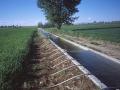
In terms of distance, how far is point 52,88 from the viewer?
7.72 meters

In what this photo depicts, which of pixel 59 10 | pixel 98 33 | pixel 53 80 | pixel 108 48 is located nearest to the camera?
pixel 53 80

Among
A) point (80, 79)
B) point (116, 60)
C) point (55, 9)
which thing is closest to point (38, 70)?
point (80, 79)

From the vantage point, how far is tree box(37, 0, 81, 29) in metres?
57.8

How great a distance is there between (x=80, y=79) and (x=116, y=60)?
4.71 metres

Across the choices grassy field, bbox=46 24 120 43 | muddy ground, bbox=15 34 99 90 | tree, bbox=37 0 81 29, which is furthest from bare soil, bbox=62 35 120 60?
tree, bbox=37 0 81 29

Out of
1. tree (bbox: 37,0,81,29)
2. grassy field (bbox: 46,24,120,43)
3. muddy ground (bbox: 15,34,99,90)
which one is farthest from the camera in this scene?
tree (bbox: 37,0,81,29)

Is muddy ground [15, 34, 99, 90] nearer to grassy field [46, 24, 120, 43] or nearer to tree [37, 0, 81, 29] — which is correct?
grassy field [46, 24, 120, 43]

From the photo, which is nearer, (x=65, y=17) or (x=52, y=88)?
(x=52, y=88)

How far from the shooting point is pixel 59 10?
2297 inches

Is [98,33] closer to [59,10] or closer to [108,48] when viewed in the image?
[59,10]

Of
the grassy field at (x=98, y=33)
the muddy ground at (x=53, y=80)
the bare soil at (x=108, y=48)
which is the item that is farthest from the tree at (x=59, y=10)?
the muddy ground at (x=53, y=80)

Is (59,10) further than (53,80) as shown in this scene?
Yes

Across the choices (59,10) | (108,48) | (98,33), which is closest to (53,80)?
(108,48)

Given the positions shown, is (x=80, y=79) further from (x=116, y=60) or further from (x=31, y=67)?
(x=116, y=60)
